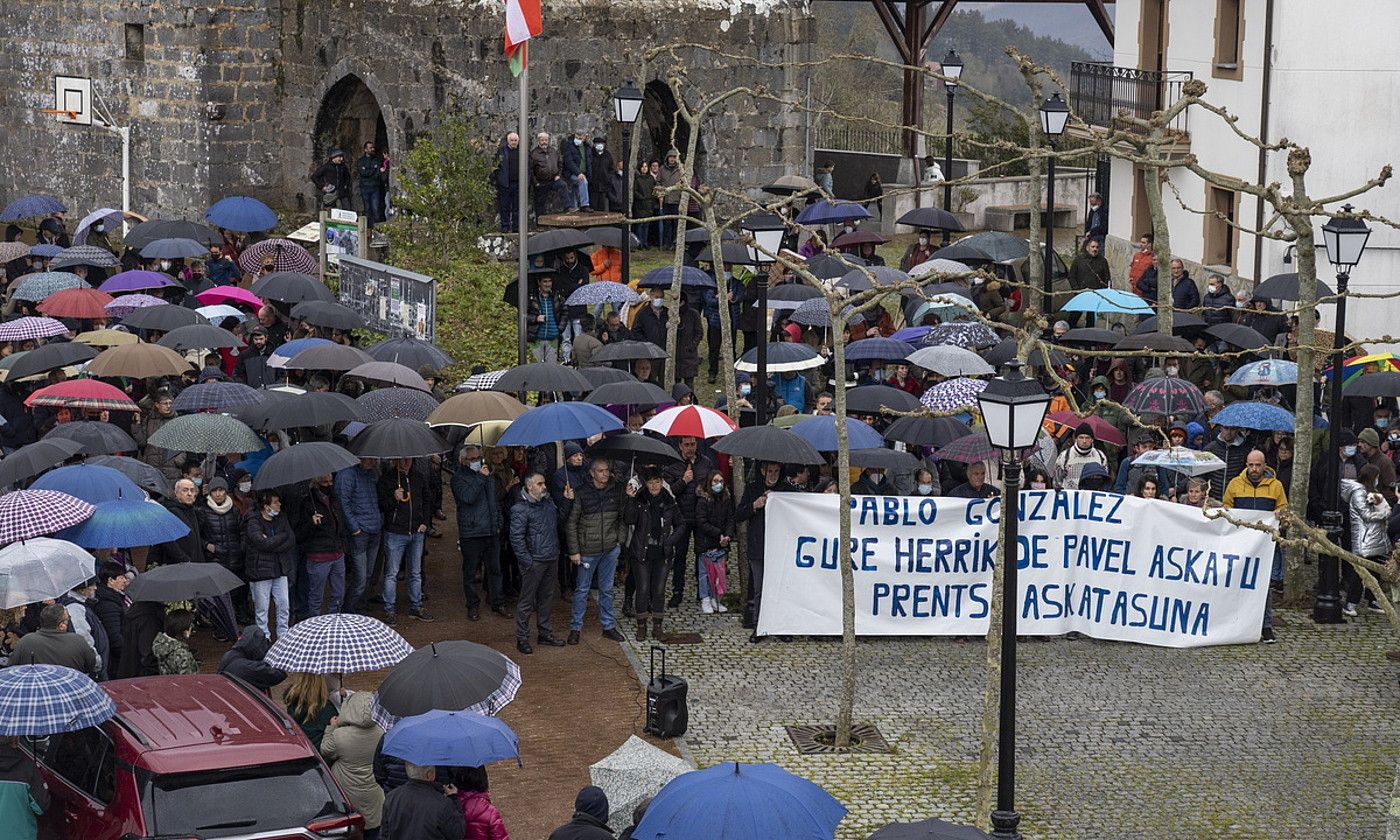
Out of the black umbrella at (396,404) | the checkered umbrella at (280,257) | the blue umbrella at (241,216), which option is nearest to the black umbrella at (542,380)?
the black umbrella at (396,404)

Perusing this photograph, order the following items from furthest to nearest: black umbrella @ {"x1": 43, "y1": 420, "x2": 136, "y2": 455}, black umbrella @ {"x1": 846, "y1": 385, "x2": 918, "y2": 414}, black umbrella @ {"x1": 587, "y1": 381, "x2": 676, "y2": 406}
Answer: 1. black umbrella @ {"x1": 846, "y1": 385, "x2": 918, "y2": 414}
2. black umbrella @ {"x1": 587, "y1": 381, "x2": 676, "y2": 406}
3. black umbrella @ {"x1": 43, "y1": 420, "x2": 136, "y2": 455}

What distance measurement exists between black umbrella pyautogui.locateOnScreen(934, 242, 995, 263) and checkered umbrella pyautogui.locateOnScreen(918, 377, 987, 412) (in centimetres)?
694

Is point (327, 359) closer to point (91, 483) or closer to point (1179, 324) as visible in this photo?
point (91, 483)

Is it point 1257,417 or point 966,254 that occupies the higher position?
point 966,254

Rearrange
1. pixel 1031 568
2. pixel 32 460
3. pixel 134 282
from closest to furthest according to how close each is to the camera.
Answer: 1. pixel 32 460
2. pixel 1031 568
3. pixel 134 282

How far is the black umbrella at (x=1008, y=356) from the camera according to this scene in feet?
65.4

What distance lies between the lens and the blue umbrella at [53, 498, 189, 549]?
553 inches

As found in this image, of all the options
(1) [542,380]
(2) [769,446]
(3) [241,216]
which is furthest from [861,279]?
(3) [241,216]

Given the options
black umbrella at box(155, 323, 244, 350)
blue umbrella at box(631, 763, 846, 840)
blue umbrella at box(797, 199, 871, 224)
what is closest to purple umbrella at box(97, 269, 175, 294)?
black umbrella at box(155, 323, 244, 350)

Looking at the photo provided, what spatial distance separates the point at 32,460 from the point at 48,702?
499 cm

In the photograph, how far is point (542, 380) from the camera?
18109 mm

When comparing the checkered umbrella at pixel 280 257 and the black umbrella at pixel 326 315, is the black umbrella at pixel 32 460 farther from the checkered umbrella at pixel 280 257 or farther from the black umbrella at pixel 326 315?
the checkered umbrella at pixel 280 257

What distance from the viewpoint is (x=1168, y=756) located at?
14.2m

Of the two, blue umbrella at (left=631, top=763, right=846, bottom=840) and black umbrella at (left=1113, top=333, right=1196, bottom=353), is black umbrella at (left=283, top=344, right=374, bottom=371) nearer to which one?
black umbrella at (left=1113, top=333, right=1196, bottom=353)
